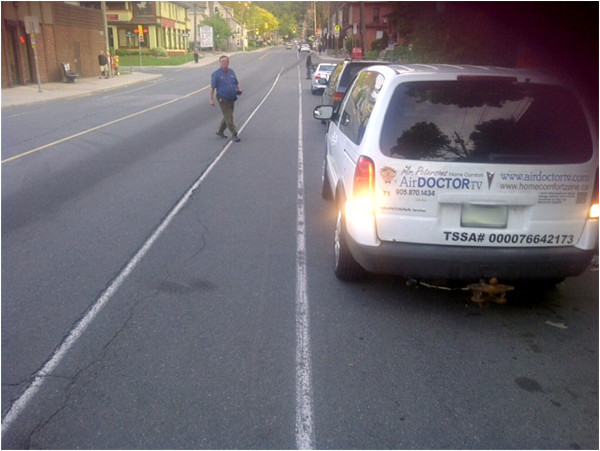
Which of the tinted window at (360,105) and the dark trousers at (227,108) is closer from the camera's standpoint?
the tinted window at (360,105)

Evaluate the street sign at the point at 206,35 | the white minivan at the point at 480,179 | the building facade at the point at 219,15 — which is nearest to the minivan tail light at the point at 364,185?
the white minivan at the point at 480,179

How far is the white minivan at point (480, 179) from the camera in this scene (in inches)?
190

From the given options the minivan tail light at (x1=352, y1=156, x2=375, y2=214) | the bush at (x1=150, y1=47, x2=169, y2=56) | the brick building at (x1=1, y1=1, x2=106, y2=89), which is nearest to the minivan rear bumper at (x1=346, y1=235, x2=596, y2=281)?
the minivan tail light at (x1=352, y1=156, x2=375, y2=214)

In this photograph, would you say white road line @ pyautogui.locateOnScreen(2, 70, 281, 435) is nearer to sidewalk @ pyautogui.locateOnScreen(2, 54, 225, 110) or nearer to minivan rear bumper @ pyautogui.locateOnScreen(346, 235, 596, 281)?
minivan rear bumper @ pyautogui.locateOnScreen(346, 235, 596, 281)

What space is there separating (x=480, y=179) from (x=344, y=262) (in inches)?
61.4

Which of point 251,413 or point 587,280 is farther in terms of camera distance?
point 587,280

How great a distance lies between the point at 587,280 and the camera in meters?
6.16

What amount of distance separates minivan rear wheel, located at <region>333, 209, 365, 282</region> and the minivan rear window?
107cm

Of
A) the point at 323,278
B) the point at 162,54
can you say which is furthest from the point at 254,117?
the point at 162,54

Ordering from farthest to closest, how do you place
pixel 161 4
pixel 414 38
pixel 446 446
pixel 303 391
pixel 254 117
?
pixel 161 4
pixel 414 38
pixel 254 117
pixel 303 391
pixel 446 446

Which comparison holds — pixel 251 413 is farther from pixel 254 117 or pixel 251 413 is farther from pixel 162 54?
pixel 162 54

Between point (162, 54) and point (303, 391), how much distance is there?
7573cm

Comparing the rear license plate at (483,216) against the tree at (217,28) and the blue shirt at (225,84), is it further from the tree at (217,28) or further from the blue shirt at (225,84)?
the tree at (217,28)

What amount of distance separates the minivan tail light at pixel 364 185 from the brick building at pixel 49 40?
29.4 metres
